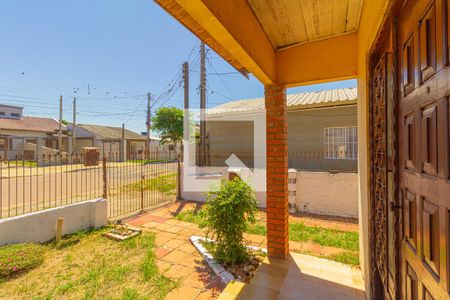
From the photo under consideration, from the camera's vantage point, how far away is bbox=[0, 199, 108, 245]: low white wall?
3.61 metres

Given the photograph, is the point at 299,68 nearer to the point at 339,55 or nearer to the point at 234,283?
the point at 339,55

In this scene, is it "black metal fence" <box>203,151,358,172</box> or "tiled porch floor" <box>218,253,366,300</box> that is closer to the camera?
"tiled porch floor" <box>218,253,366,300</box>

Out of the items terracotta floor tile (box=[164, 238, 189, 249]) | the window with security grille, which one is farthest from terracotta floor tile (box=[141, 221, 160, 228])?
the window with security grille

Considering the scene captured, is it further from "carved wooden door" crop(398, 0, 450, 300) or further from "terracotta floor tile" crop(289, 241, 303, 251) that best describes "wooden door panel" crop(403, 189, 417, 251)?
"terracotta floor tile" crop(289, 241, 303, 251)

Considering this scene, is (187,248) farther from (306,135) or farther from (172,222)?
(306,135)

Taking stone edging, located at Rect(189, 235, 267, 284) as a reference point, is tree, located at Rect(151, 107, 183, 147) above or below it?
above

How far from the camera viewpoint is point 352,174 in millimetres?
5312

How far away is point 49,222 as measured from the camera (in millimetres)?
4070

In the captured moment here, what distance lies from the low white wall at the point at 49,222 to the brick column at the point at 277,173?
382 cm

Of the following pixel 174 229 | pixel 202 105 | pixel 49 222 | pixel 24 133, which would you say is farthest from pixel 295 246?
pixel 24 133

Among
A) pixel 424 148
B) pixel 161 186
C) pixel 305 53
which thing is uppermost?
pixel 305 53

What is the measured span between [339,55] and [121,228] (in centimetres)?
504

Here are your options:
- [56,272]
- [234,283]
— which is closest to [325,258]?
[234,283]

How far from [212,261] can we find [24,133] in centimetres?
2690
